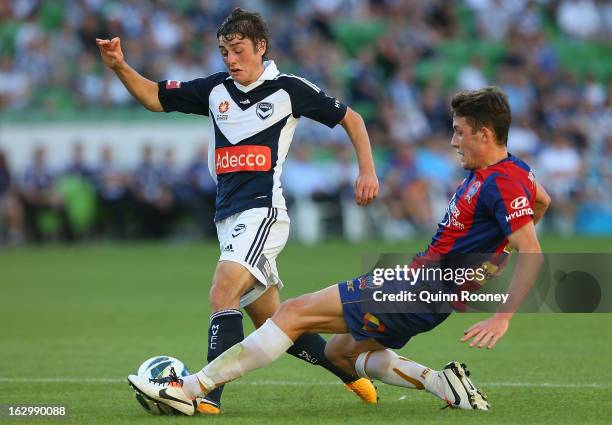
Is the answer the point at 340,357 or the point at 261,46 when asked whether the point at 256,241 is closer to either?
the point at 340,357

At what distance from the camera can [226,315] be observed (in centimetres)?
748

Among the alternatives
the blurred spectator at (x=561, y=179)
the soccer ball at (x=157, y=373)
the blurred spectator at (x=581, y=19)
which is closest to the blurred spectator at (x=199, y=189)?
the blurred spectator at (x=561, y=179)

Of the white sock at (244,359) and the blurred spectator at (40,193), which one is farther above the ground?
the white sock at (244,359)

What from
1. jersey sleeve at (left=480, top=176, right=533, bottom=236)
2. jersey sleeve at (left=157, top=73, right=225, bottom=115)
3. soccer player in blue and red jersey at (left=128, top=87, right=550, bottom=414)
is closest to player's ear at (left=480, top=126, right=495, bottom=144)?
soccer player in blue and red jersey at (left=128, top=87, right=550, bottom=414)

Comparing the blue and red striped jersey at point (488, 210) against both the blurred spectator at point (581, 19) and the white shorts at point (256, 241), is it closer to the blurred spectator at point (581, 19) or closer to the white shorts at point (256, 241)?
the white shorts at point (256, 241)

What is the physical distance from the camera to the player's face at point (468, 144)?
7.03 metres

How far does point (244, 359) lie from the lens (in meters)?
7.14

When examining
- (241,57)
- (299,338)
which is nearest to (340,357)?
(299,338)

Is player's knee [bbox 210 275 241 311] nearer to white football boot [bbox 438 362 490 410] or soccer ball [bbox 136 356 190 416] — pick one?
soccer ball [bbox 136 356 190 416]

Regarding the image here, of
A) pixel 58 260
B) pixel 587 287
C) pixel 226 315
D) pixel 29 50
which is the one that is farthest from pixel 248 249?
pixel 29 50

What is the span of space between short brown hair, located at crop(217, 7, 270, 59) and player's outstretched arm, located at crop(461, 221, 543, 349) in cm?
236

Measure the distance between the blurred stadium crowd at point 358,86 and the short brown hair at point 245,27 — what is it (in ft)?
53.1

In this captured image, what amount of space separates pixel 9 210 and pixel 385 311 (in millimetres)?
17913

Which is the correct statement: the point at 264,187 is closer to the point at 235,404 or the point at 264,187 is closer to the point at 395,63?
the point at 235,404
